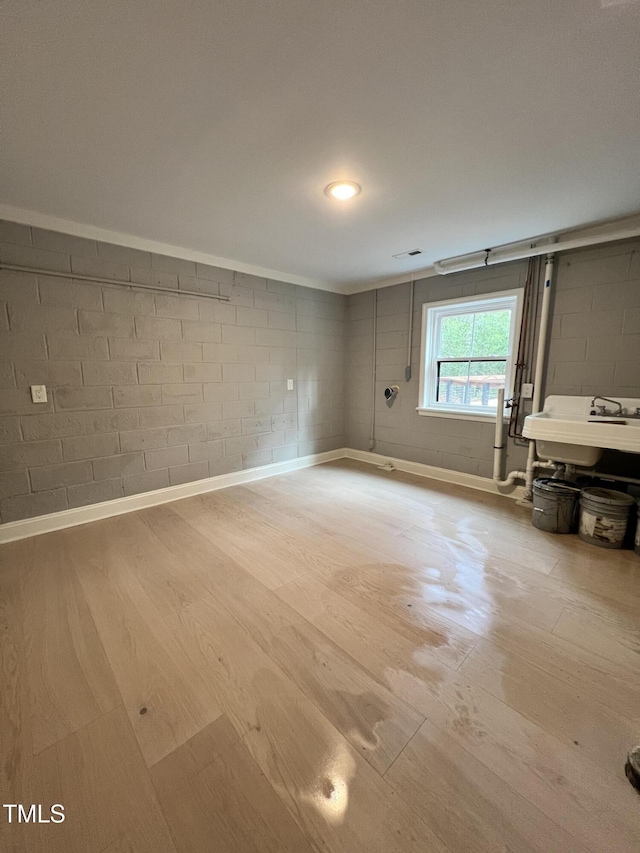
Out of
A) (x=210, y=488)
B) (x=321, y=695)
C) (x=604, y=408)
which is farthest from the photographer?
(x=210, y=488)

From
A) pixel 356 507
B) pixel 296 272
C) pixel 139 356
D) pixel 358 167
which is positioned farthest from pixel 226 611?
pixel 296 272

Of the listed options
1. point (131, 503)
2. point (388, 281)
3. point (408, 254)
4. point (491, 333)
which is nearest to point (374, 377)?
point (388, 281)

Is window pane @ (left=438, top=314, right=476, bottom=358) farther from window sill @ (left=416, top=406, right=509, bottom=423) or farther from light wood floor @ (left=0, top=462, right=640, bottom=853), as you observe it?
light wood floor @ (left=0, top=462, right=640, bottom=853)

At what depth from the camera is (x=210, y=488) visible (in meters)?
3.57

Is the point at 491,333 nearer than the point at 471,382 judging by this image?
Yes

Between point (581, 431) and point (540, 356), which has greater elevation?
point (540, 356)

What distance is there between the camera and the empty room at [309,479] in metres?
1.02

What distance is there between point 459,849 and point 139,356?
3.40 metres

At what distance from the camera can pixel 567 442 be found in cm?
239

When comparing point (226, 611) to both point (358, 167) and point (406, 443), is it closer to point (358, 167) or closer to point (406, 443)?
point (358, 167)

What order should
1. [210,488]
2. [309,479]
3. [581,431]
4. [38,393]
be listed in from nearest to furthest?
[581,431]
[38,393]
[210,488]
[309,479]

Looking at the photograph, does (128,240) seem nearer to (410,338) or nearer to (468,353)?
(410,338)

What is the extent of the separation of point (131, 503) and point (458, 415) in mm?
3507

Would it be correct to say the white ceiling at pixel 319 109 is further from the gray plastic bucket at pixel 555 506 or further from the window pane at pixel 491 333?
the gray plastic bucket at pixel 555 506
